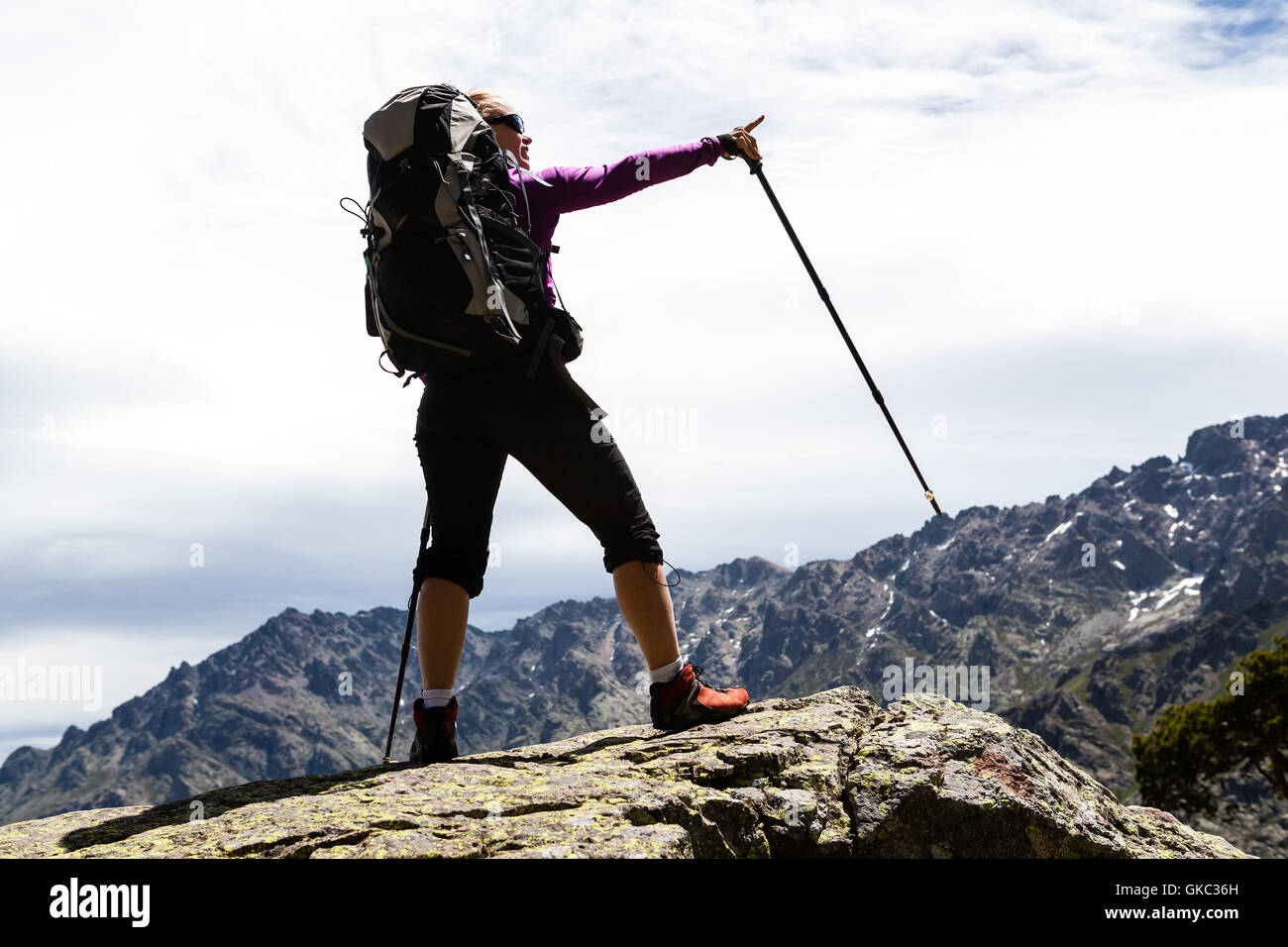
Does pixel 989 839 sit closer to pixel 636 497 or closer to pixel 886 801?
pixel 886 801

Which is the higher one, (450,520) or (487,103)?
(487,103)

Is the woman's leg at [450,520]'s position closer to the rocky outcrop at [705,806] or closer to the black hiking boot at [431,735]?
the black hiking boot at [431,735]

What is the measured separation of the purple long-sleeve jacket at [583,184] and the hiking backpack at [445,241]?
366 mm

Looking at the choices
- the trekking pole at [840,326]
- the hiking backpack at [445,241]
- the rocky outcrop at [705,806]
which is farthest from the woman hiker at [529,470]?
the trekking pole at [840,326]

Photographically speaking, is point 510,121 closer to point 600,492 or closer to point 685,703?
point 600,492

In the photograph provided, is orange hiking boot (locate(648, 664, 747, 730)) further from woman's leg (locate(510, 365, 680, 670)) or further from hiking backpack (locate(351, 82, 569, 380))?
hiking backpack (locate(351, 82, 569, 380))

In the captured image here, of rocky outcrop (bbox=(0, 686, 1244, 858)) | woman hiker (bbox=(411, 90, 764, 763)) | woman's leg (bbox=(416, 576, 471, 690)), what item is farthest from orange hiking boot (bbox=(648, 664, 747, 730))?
woman's leg (bbox=(416, 576, 471, 690))

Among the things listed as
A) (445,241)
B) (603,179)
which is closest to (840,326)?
(603,179)

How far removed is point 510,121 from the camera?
7.73 metres

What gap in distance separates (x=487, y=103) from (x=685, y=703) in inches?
212
